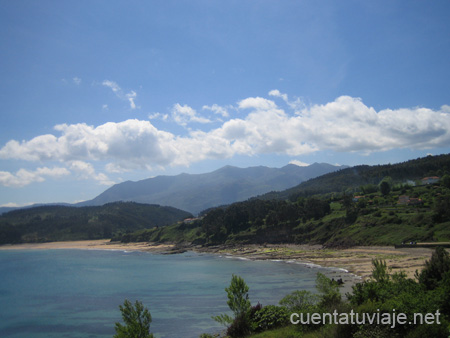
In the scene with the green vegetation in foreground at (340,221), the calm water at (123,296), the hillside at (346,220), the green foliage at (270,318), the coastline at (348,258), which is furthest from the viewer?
the hillside at (346,220)

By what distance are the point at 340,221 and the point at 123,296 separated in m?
81.2

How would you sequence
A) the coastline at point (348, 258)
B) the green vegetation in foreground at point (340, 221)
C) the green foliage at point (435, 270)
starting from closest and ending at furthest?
the green foliage at point (435, 270) → the coastline at point (348, 258) → the green vegetation in foreground at point (340, 221)

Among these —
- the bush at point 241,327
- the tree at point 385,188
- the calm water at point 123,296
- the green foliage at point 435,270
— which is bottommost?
the calm water at point 123,296

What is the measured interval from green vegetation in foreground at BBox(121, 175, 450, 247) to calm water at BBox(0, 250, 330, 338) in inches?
1283

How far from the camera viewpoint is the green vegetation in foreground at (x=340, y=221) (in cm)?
8419

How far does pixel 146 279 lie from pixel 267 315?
5676 cm

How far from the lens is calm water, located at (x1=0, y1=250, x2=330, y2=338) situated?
131ft

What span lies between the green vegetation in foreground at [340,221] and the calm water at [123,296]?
32594 mm

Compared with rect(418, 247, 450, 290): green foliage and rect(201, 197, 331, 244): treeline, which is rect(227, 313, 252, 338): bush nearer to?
rect(418, 247, 450, 290): green foliage

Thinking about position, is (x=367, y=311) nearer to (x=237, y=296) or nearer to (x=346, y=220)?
(x=237, y=296)

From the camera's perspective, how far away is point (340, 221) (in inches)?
4417

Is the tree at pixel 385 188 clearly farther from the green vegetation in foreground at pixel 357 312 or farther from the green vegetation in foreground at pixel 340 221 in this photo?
the green vegetation in foreground at pixel 357 312

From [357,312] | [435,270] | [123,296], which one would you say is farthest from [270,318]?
[123,296]

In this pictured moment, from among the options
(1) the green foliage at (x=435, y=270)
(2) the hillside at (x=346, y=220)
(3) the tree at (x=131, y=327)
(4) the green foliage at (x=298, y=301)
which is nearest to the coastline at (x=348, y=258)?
(2) the hillside at (x=346, y=220)
